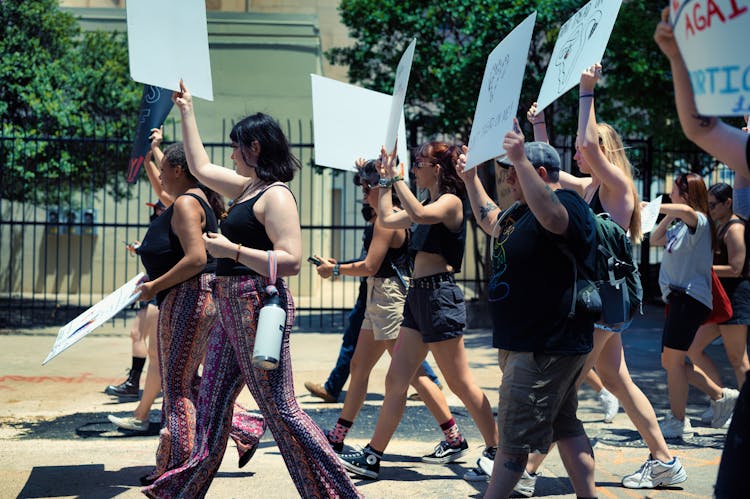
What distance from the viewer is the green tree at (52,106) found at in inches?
497

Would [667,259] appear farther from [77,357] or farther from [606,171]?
[77,357]

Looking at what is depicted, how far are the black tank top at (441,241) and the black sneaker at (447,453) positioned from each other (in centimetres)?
114

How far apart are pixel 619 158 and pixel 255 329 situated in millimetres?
2137

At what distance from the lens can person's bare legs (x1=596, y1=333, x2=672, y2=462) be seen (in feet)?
16.0

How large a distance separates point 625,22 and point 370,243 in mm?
7724

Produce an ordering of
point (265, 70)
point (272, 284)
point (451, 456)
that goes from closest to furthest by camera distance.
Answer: point (272, 284) < point (451, 456) < point (265, 70)

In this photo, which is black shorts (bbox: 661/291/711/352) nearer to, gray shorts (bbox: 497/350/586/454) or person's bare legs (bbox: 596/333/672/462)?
person's bare legs (bbox: 596/333/672/462)

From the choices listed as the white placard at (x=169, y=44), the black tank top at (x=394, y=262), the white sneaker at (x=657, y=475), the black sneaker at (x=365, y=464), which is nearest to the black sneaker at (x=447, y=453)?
the black sneaker at (x=365, y=464)

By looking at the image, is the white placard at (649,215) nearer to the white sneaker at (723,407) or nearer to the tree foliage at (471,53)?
the white sneaker at (723,407)

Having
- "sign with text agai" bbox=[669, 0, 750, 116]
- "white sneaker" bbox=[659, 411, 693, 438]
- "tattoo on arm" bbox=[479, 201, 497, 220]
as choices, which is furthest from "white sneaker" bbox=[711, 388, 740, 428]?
"sign with text agai" bbox=[669, 0, 750, 116]

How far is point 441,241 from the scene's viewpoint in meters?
5.07

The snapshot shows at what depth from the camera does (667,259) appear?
6.17 meters

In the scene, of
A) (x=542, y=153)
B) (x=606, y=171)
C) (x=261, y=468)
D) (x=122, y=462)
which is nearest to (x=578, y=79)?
(x=542, y=153)

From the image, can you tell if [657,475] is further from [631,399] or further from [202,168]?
[202,168]
